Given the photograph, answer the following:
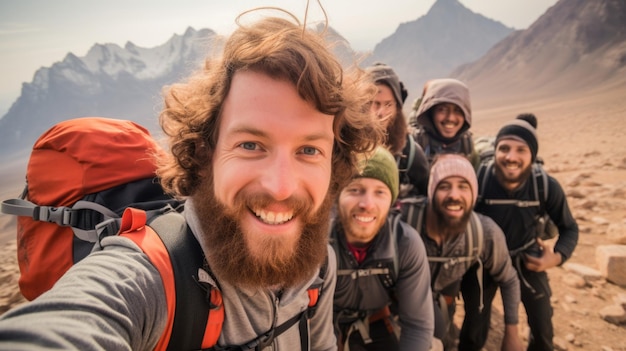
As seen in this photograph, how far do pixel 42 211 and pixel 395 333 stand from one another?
2420 millimetres

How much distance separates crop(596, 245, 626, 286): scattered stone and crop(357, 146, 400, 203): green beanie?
3.94 m

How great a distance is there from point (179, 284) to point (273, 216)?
1.47 feet

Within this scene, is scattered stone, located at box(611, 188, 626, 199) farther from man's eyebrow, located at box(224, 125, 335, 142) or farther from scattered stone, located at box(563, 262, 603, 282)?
man's eyebrow, located at box(224, 125, 335, 142)

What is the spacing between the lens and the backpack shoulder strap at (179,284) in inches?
42.8

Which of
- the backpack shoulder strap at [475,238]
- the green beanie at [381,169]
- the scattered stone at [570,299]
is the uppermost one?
the green beanie at [381,169]

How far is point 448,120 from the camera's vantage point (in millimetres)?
3881

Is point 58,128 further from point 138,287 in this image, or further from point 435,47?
point 435,47

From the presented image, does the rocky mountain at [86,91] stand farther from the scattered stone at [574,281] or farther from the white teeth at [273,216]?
the white teeth at [273,216]

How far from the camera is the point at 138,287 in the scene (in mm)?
980

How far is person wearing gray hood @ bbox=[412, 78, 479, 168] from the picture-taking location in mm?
3848

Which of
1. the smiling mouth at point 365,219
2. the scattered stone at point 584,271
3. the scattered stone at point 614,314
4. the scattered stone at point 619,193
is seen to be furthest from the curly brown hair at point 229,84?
the scattered stone at point 619,193

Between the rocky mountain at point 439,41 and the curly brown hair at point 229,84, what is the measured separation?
4001 inches

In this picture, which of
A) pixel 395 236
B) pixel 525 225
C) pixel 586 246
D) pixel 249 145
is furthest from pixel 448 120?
pixel 586 246

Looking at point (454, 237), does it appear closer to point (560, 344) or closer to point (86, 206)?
point (560, 344)
